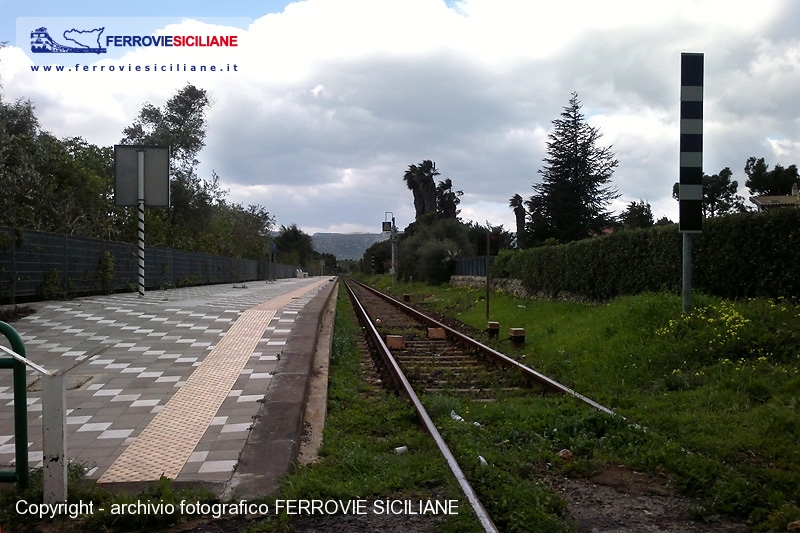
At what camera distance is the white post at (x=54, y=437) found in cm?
374

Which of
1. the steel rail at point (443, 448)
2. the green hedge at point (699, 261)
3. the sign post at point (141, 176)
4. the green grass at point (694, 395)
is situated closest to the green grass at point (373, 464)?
the steel rail at point (443, 448)

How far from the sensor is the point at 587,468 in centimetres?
484

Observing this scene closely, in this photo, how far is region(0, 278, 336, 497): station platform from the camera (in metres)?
4.69

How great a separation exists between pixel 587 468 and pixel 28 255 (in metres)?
13.5

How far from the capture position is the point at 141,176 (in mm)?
16406

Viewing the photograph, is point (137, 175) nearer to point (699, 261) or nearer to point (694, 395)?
point (699, 261)

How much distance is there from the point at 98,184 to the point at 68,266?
35.2ft

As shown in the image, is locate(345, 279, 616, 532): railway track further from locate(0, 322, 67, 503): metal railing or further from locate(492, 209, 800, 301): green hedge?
locate(492, 209, 800, 301): green hedge

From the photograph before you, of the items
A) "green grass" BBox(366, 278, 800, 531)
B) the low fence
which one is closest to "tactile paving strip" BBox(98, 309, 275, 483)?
"green grass" BBox(366, 278, 800, 531)

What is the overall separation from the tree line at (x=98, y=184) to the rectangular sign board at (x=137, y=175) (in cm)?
240

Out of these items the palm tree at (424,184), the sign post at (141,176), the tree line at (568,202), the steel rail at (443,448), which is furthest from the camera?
the palm tree at (424,184)

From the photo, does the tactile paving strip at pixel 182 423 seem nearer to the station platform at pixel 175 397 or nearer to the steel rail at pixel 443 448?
the station platform at pixel 175 397

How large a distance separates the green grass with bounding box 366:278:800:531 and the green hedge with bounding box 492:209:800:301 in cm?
58

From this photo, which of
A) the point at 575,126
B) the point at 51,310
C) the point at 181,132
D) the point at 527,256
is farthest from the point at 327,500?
the point at 575,126
